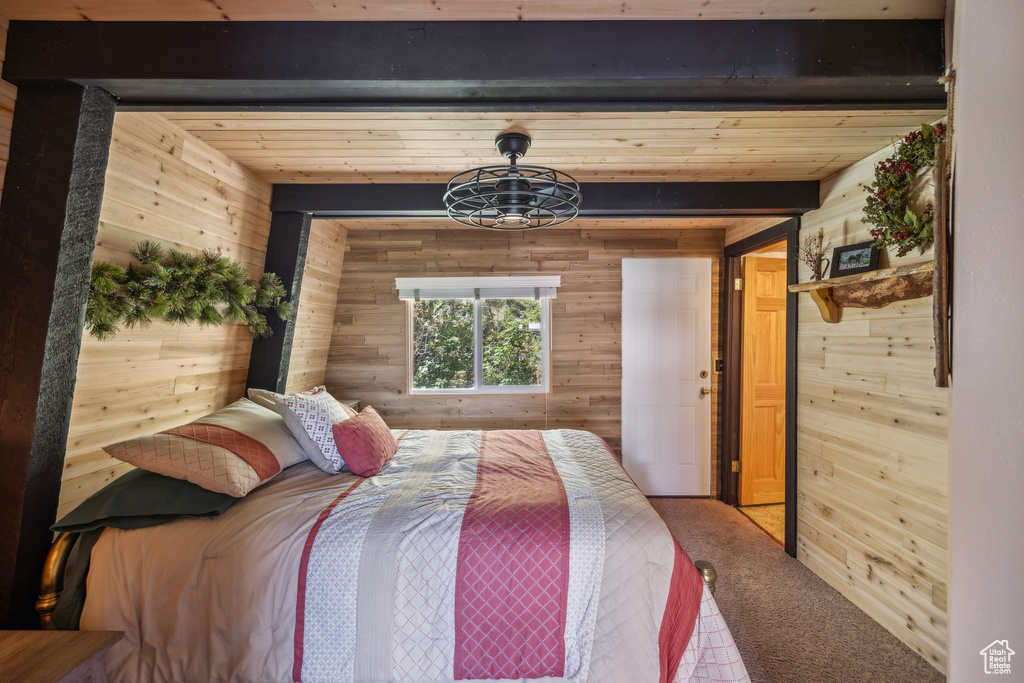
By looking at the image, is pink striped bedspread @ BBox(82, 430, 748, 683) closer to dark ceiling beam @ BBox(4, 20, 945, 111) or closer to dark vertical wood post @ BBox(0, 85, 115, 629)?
dark vertical wood post @ BBox(0, 85, 115, 629)

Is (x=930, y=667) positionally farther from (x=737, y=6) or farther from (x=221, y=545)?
(x=221, y=545)

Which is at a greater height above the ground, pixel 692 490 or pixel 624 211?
pixel 624 211

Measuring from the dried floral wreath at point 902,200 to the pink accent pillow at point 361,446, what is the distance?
2.65m

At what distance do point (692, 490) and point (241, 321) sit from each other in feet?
12.0

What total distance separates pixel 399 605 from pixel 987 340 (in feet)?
5.60

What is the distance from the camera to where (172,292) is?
2.06 metres

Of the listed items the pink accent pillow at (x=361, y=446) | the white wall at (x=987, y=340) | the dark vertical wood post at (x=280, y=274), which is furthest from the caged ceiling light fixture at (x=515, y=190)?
the white wall at (x=987, y=340)

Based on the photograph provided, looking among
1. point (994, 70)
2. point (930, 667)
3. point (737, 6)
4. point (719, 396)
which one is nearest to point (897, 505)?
point (930, 667)

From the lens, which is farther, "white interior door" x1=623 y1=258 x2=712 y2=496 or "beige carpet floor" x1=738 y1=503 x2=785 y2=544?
"white interior door" x1=623 y1=258 x2=712 y2=496

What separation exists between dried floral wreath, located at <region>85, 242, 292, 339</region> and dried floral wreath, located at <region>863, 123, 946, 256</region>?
10.6ft

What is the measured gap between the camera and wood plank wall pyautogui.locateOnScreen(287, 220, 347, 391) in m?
3.38

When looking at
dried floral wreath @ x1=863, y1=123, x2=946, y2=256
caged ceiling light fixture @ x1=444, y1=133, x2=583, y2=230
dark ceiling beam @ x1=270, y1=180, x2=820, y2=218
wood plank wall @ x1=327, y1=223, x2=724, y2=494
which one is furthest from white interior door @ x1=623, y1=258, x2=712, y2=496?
caged ceiling light fixture @ x1=444, y1=133, x2=583, y2=230

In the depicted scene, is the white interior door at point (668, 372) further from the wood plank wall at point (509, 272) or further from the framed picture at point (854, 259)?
the framed picture at point (854, 259)

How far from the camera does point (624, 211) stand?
2.82 meters
